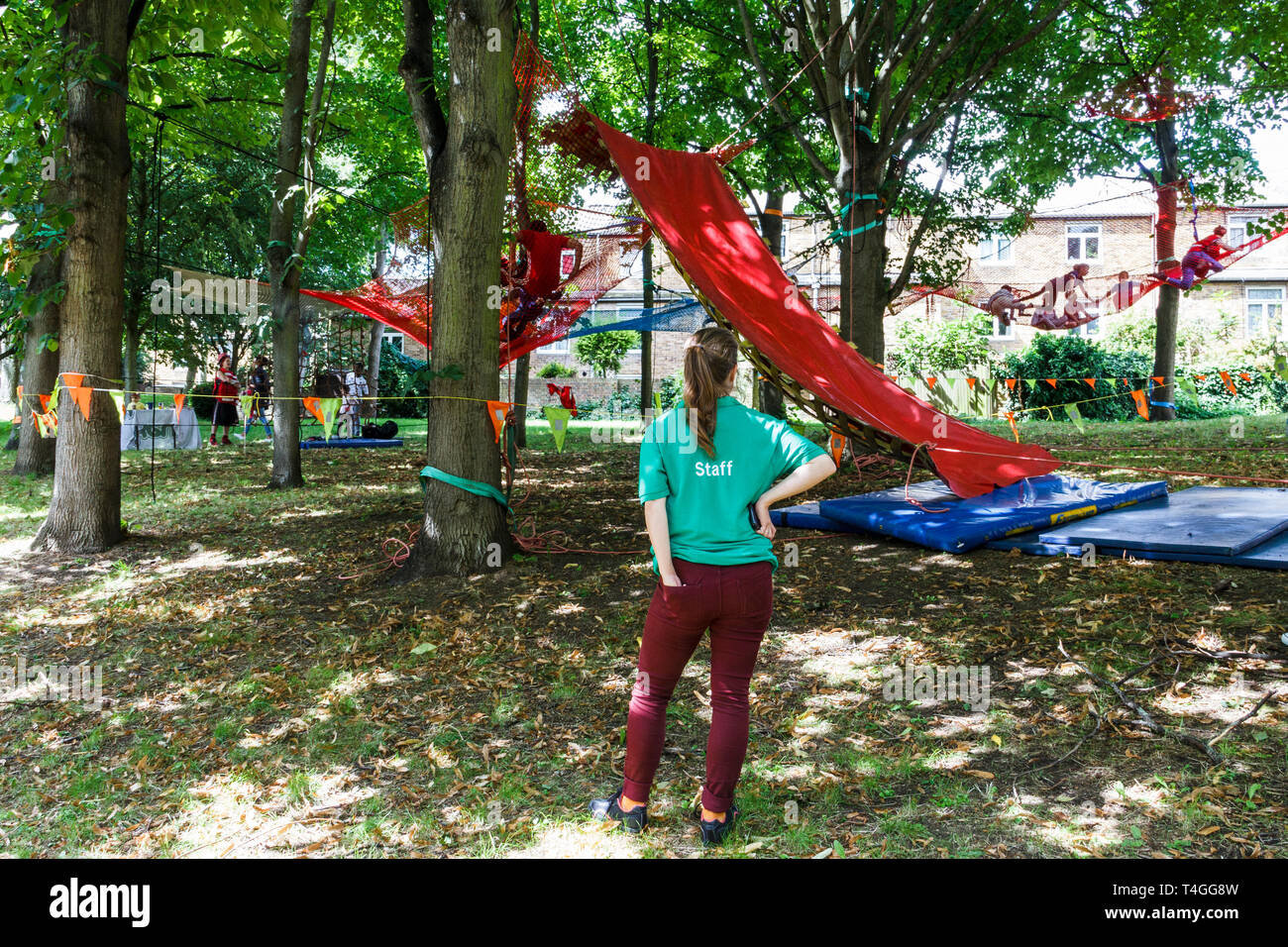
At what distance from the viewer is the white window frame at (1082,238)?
1116 inches

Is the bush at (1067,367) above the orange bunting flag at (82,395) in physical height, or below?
above

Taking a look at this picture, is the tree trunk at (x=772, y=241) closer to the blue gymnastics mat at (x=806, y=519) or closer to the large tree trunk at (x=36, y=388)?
the blue gymnastics mat at (x=806, y=519)

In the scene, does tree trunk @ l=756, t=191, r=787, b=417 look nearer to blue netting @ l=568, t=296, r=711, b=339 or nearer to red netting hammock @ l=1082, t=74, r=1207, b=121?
blue netting @ l=568, t=296, r=711, b=339

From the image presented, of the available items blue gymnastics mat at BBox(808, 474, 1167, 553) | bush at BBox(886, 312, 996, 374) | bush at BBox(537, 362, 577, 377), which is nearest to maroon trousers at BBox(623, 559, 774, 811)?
blue gymnastics mat at BBox(808, 474, 1167, 553)

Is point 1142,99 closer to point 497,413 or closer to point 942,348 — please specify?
point 942,348

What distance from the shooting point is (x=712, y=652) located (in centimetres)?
260

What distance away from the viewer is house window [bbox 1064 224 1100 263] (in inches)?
1118

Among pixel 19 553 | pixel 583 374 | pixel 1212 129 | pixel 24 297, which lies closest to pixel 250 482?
pixel 19 553

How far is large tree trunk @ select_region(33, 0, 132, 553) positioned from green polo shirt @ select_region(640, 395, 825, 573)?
5.83 meters

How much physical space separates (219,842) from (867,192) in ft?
27.6

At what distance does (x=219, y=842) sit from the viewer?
9.36ft

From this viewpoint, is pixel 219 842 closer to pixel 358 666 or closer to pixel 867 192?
pixel 358 666

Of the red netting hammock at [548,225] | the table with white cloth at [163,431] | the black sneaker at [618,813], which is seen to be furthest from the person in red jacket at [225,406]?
the black sneaker at [618,813]

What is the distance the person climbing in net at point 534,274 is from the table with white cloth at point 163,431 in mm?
9488
